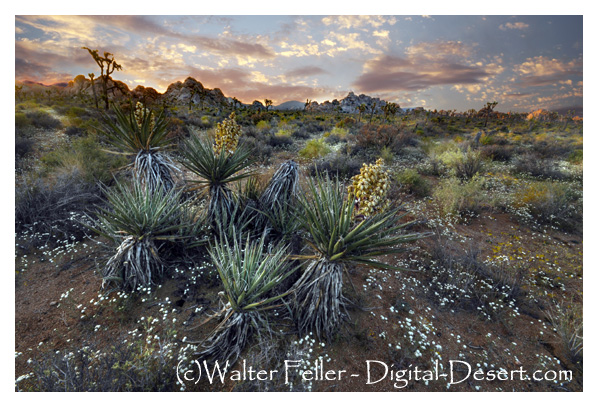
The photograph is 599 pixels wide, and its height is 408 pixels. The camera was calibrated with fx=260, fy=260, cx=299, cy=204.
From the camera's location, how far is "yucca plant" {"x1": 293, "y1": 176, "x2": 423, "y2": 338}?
225 cm

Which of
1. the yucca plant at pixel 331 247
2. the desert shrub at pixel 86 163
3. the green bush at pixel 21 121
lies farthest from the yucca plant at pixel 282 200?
the green bush at pixel 21 121

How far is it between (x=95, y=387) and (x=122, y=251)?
1.62m

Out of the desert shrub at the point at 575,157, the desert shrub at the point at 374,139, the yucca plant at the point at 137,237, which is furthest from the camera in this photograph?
the desert shrub at the point at 374,139

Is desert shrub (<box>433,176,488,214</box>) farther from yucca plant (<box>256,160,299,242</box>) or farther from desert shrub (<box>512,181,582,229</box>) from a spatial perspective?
yucca plant (<box>256,160,299,242</box>)

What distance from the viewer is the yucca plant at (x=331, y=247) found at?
2.25m

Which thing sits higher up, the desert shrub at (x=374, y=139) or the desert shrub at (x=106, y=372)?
the desert shrub at (x=374, y=139)

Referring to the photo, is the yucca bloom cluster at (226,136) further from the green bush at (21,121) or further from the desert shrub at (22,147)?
the green bush at (21,121)

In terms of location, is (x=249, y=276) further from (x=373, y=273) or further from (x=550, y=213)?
(x=550, y=213)

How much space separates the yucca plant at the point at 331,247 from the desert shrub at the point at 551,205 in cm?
632

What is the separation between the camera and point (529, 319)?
11.5ft

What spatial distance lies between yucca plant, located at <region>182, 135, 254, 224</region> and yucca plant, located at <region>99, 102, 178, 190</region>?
1.88 ft

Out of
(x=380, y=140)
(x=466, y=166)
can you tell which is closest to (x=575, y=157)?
(x=466, y=166)

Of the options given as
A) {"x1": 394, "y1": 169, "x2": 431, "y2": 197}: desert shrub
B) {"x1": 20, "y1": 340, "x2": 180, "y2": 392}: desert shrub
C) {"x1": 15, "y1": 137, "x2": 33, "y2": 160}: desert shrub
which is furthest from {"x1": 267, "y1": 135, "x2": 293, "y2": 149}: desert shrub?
{"x1": 20, "y1": 340, "x2": 180, "y2": 392}: desert shrub

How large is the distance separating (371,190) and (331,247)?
66cm
